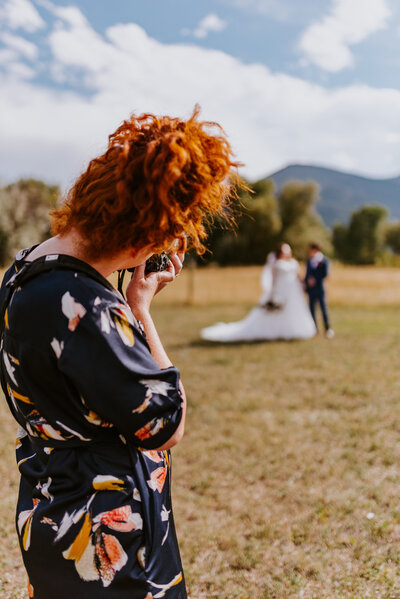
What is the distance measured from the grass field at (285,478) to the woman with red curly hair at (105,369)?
1.92 meters

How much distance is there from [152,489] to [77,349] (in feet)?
1.61

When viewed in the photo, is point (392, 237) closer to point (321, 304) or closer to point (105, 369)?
point (321, 304)

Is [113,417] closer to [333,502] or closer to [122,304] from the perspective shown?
[122,304]

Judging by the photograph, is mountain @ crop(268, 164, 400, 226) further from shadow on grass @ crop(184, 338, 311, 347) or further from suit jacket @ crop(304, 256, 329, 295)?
shadow on grass @ crop(184, 338, 311, 347)

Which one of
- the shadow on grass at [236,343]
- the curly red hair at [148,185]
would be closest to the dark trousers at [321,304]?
the shadow on grass at [236,343]

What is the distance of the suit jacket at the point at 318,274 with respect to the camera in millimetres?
10953

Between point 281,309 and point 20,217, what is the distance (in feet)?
81.3

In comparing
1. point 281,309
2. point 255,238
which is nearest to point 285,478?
point 281,309

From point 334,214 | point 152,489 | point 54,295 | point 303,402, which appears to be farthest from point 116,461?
point 334,214

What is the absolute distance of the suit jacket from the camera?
10953 millimetres

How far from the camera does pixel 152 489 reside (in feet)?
4.60

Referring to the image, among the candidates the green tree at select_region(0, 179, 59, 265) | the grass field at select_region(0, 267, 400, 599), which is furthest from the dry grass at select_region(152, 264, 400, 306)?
the grass field at select_region(0, 267, 400, 599)

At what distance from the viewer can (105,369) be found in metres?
1.17

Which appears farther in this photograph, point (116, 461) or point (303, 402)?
point (303, 402)
